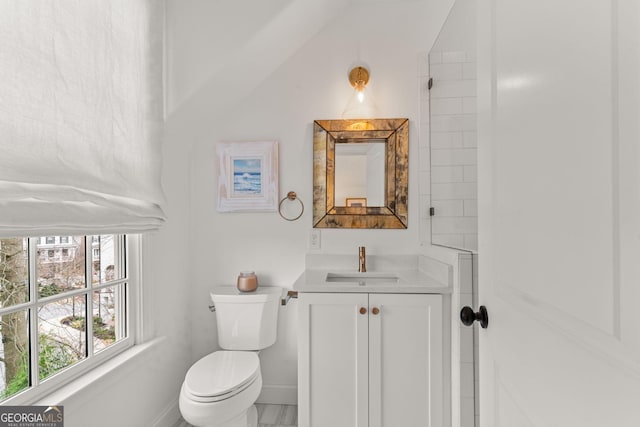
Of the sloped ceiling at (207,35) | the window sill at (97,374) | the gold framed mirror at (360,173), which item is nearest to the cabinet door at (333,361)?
the gold framed mirror at (360,173)

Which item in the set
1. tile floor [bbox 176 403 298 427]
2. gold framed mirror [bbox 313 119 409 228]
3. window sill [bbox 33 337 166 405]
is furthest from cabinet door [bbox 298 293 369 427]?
window sill [bbox 33 337 166 405]

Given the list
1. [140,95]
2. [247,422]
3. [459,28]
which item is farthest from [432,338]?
[140,95]

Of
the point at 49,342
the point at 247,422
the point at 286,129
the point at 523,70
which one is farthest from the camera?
the point at 286,129

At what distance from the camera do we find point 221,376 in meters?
1.48

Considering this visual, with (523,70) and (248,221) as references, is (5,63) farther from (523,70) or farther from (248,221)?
(248,221)

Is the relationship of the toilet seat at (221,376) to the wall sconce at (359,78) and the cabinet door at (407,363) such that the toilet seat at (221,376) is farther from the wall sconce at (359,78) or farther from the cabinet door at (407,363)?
the wall sconce at (359,78)

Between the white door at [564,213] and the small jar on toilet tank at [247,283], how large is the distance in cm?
141

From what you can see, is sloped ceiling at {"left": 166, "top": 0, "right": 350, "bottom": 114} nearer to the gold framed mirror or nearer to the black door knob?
the gold framed mirror

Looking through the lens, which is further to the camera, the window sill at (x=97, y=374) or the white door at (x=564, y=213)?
the window sill at (x=97, y=374)

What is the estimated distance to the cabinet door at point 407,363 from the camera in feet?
4.98

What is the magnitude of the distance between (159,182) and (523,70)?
1433 millimetres

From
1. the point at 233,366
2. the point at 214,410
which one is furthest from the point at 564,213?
the point at 233,366

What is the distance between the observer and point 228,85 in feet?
6.01

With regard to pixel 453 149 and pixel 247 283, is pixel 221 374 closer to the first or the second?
pixel 247 283
